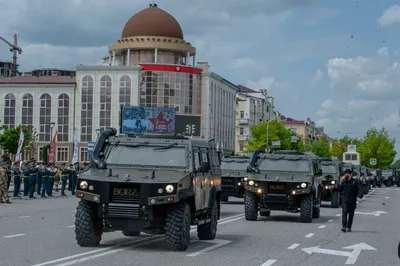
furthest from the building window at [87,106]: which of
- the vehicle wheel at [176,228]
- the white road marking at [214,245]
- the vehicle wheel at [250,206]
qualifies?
the vehicle wheel at [176,228]

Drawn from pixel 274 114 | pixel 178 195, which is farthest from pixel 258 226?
pixel 274 114

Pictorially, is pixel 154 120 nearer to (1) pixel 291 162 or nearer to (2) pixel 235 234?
(1) pixel 291 162

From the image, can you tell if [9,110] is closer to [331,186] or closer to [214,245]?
[331,186]

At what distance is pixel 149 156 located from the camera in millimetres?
15078

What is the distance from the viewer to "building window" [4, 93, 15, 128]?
10300 cm

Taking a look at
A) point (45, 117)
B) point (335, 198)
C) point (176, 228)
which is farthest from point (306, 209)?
point (45, 117)

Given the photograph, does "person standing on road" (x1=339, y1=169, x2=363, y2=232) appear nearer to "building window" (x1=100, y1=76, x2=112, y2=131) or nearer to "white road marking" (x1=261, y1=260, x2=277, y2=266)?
"white road marking" (x1=261, y1=260, x2=277, y2=266)

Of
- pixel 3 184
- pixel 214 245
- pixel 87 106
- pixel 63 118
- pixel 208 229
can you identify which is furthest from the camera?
pixel 63 118

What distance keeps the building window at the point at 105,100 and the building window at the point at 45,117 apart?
729cm

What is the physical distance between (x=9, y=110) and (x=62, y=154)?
935cm

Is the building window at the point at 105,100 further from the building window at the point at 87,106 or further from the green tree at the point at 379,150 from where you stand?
the green tree at the point at 379,150

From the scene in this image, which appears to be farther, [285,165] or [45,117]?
[45,117]

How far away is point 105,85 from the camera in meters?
101

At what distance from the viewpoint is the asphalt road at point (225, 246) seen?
12.6 m
